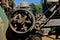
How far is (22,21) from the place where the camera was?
6148 millimetres

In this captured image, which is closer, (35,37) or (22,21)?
(35,37)

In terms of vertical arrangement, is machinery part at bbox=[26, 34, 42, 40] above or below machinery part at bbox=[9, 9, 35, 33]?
below

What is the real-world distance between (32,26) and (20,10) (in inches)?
19.7

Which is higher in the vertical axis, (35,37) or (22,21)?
(22,21)

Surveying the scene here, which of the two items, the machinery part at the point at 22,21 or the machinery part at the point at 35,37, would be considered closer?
the machinery part at the point at 35,37

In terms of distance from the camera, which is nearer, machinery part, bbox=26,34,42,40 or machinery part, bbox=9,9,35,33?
machinery part, bbox=26,34,42,40

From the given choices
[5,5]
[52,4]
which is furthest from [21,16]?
[52,4]

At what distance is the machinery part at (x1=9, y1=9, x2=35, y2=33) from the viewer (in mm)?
6066

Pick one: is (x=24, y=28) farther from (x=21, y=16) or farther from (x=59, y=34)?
(x=59, y=34)

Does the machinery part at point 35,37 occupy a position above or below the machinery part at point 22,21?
below

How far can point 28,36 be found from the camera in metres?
6.21

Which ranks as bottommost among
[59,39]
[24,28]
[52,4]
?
[59,39]

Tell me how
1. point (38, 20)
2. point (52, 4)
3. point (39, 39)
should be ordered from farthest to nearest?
point (52, 4) → point (38, 20) → point (39, 39)

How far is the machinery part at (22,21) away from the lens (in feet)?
19.9
